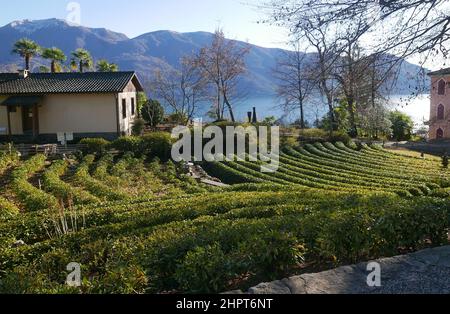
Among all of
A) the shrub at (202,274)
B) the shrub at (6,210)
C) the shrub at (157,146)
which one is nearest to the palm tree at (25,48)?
the shrub at (157,146)

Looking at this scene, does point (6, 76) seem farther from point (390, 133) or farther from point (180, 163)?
point (390, 133)

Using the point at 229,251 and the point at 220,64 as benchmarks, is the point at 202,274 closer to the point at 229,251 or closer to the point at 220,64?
the point at 229,251

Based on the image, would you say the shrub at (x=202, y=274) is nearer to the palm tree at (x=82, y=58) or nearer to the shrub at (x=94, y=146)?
the shrub at (x=94, y=146)

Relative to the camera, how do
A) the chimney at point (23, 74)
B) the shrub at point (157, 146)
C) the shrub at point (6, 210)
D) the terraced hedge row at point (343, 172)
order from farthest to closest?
the chimney at point (23, 74) < the shrub at point (157, 146) < the terraced hedge row at point (343, 172) < the shrub at point (6, 210)

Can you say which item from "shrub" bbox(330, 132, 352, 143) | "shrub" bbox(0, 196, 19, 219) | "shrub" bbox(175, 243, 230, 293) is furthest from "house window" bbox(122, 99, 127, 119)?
"shrub" bbox(175, 243, 230, 293)

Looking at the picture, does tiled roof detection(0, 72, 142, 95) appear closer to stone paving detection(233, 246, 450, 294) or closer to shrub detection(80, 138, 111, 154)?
shrub detection(80, 138, 111, 154)

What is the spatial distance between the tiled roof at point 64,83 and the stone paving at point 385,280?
79.2ft

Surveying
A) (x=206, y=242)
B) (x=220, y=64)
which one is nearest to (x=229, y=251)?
(x=206, y=242)

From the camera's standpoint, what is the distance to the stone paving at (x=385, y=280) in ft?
12.6

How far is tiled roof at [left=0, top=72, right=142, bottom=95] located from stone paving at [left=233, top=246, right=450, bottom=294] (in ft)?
79.2

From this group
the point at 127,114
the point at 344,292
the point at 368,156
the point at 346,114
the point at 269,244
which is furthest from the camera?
the point at 346,114
